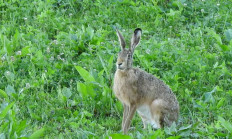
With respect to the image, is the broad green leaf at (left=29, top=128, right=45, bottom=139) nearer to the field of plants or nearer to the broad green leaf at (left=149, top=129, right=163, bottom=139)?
the field of plants

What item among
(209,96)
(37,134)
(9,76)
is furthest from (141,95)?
(9,76)

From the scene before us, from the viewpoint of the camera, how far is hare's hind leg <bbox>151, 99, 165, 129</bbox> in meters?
5.76

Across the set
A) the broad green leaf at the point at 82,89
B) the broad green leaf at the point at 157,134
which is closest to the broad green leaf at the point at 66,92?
the broad green leaf at the point at 82,89

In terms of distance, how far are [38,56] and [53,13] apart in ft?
5.75

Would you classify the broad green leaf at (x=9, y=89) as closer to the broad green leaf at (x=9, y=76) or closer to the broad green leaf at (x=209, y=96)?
the broad green leaf at (x=9, y=76)

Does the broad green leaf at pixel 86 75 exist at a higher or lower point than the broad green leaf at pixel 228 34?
lower

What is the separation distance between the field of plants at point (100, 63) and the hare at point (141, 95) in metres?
0.18

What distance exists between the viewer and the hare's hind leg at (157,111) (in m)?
5.76

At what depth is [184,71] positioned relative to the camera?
7039mm

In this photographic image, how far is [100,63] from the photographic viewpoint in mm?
7223

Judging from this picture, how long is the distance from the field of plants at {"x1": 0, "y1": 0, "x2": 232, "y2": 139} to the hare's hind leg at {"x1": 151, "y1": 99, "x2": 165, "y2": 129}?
194 millimetres

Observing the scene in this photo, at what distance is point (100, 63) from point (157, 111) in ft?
5.50

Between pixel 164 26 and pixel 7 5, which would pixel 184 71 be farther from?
pixel 7 5

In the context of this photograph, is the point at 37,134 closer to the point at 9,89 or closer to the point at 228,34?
the point at 9,89
